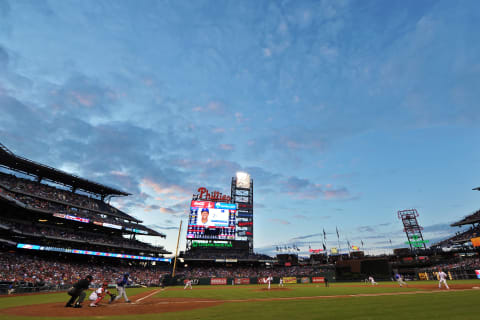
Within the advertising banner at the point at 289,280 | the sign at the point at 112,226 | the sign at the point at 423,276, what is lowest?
the advertising banner at the point at 289,280

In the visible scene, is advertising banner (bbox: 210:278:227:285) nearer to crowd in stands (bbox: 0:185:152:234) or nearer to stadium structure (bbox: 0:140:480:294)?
stadium structure (bbox: 0:140:480:294)

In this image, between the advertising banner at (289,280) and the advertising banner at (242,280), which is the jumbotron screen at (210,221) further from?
the advertising banner at (289,280)

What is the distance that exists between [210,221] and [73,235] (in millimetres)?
28714

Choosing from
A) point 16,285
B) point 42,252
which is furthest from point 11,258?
point 16,285

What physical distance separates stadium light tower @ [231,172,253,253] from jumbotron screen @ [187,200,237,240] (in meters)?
6.61

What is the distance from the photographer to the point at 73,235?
157 ft

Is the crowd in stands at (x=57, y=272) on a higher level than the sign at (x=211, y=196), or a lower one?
lower

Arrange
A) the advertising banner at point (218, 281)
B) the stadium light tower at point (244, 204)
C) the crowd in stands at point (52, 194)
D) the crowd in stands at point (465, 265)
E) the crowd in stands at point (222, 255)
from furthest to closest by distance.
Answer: the stadium light tower at point (244, 204) → the crowd in stands at point (222, 255) → the advertising banner at point (218, 281) → the crowd in stands at point (52, 194) → the crowd in stands at point (465, 265)

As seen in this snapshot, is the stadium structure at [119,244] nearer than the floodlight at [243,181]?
Yes

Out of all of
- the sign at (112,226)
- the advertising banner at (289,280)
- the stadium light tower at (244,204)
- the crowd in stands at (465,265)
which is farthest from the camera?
the stadium light tower at (244,204)

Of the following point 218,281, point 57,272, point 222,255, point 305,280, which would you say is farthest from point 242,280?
point 57,272

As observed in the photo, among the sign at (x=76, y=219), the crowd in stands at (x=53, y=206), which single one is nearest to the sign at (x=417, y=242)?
the crowd in stands at (x=53, y=206)

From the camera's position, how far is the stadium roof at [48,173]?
43206 mm

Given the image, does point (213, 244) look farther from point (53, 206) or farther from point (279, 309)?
point (279, 309)
